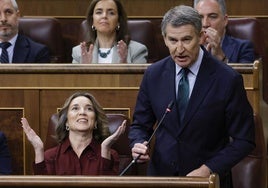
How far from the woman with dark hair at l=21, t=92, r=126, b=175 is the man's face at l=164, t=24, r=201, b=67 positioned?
303 mm

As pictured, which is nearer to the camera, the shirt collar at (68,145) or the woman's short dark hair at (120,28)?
the shirt collar at (68,145)

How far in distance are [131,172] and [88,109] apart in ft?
0.63

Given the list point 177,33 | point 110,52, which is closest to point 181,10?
point 177,33

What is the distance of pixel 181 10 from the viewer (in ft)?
6.30

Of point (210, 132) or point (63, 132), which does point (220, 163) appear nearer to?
point (210, 132)

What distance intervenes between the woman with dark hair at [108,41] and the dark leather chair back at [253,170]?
1.99ft

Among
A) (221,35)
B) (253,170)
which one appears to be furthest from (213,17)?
(253,170)

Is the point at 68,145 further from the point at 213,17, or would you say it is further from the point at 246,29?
the point at 246,29

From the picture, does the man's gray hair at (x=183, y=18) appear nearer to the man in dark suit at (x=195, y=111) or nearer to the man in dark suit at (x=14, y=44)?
the man in dark suit at (x=195, y=111)

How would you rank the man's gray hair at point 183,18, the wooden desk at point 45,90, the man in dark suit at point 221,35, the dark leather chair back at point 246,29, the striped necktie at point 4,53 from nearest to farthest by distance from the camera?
the man's gray hair at point 183,18 → the wooden desk at point 45,90 → the man in dark suit at point 221,35 → the striped necktie at point 4,53 → the dark leather chair back at point 246,29

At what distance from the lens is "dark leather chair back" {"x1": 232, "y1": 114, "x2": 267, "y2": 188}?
2223mm

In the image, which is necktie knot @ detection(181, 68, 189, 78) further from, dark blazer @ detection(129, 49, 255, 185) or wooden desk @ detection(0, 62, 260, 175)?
wooden desk @ detection(0, 62, 260, 175)

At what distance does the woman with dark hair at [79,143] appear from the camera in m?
2.21

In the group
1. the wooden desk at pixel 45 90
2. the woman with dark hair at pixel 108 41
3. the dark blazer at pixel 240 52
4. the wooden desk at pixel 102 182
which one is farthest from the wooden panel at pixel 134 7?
the wooden desk at pixel 102 182
